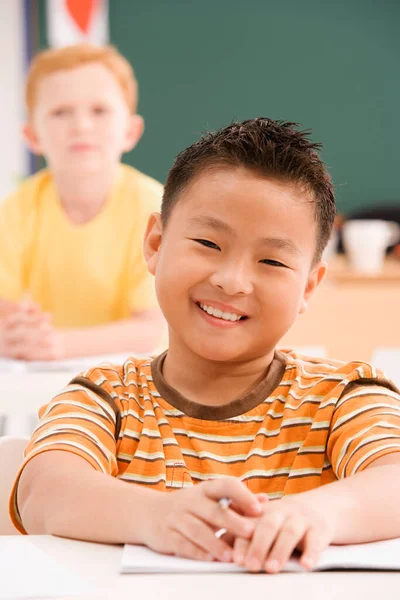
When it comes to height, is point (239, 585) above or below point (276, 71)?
below

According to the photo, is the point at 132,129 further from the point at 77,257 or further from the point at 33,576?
the point at 33,576

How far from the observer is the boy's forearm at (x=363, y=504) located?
712 millimetres

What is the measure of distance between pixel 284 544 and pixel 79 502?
0.64 feet

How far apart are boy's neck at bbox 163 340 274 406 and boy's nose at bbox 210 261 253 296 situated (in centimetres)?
12

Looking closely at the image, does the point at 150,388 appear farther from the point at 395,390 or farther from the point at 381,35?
the point at 381,35

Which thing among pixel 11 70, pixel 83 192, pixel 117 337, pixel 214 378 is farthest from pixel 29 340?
pixel 11 70

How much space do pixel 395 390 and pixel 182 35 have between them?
4.02m

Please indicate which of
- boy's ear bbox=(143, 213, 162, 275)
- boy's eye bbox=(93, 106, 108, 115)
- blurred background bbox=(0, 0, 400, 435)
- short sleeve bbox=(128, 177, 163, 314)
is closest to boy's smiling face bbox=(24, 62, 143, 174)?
boy's eye bbox=(93, 106, 108, 115)

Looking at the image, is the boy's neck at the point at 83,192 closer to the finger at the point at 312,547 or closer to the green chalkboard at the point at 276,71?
the finger at the point at 312,547

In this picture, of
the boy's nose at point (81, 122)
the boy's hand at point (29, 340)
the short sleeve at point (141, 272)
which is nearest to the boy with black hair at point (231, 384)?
the boy's hand at point (29, 340)

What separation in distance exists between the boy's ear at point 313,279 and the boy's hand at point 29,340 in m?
0.87

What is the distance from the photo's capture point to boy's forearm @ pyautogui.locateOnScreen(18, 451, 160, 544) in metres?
0.72

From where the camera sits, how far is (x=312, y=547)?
0.66 meters

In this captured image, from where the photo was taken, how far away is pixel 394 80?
15.7 ft
